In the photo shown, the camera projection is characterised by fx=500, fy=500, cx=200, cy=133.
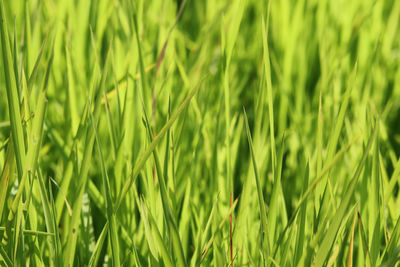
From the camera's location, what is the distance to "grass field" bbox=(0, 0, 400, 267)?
0.54 meters

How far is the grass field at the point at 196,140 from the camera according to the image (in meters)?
0.54

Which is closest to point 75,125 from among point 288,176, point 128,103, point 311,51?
point 128,103

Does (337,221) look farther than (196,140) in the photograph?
No

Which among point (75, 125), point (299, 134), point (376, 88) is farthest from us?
point (376, 88)

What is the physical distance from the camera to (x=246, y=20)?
1.28m

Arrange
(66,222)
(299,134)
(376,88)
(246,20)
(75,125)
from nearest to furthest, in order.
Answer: (66,222)
(75,125)
(299,134)
(376,88)
(246,20)

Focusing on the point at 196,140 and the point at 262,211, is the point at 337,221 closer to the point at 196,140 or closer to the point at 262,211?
the point at 262,211

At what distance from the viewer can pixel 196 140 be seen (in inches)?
30.4

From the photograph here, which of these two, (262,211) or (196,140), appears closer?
(262,211)

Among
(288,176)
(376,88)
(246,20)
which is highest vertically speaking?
(246,20)

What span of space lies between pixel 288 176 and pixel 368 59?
340mm

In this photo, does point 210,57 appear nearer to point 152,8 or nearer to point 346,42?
point 152,8

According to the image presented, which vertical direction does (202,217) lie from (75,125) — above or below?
below

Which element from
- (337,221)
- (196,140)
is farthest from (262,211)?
(196,140)
